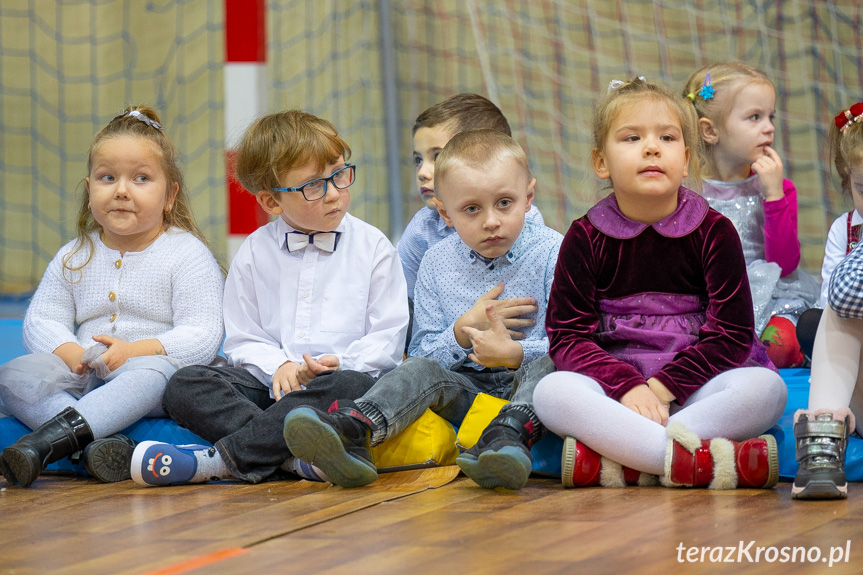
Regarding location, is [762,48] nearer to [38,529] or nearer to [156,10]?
[156,10]

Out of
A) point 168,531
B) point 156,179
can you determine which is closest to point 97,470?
point 168,531

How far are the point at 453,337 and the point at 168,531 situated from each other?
0.68 metres

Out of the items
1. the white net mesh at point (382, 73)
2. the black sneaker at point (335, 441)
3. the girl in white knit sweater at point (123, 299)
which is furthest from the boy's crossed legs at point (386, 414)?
the white net mesh at point (382, 73)

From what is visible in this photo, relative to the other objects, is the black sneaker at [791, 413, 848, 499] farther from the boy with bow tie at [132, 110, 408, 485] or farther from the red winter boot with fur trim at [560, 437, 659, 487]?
the boy with bow tie at [132, 110, 408, 485]

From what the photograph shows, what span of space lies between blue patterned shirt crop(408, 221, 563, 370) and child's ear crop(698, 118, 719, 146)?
0.52 metres

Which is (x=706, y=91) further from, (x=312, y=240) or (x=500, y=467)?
(x=500, y=467)

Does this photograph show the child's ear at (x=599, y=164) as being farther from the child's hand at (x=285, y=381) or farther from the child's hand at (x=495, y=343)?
the child's hand at (x=285, y=381)

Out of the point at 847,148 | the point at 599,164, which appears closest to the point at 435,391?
the point at 599,164

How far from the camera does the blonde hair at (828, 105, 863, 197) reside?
1.77 metres

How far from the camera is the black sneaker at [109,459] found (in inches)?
67.6

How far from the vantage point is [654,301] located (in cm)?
168

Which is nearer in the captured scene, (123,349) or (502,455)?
(502,455)

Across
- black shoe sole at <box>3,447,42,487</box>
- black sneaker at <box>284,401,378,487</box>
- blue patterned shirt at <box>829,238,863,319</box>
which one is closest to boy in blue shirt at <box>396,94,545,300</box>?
black sneaker at <box>284,401,378,487</box>

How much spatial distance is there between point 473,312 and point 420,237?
433mm
